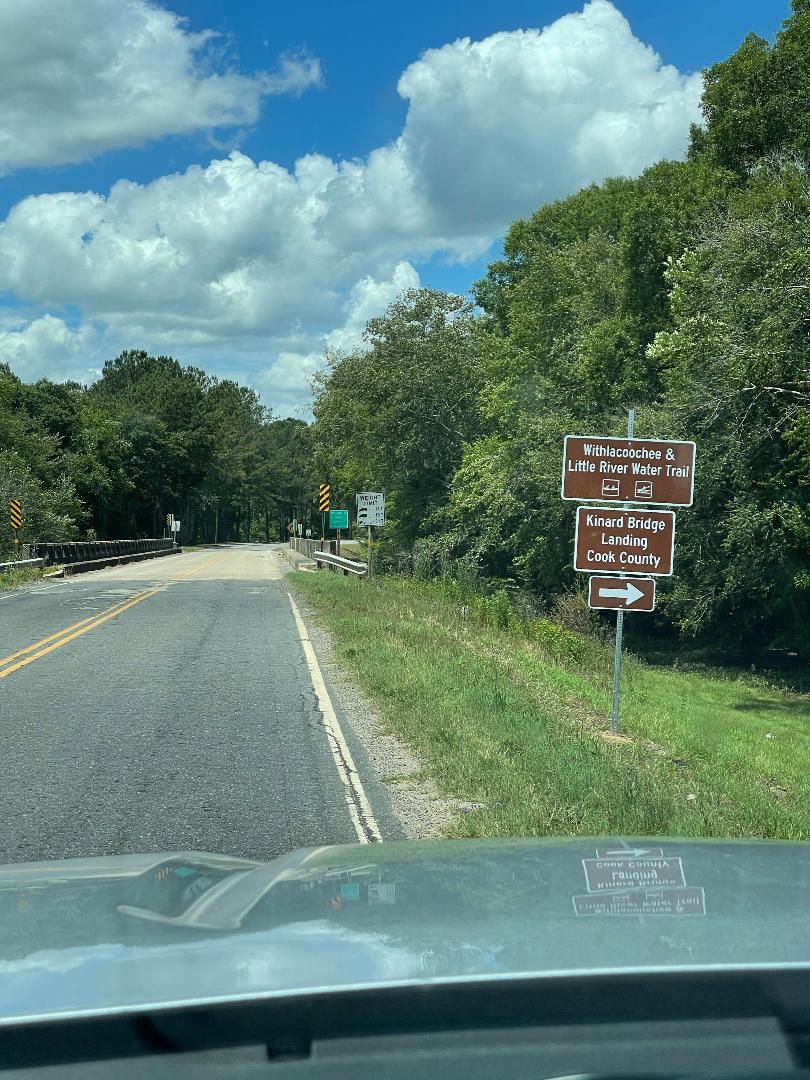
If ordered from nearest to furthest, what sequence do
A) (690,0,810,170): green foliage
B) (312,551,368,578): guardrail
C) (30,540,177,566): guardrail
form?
(690,0,810,170): green foliage
(312,551,368,578): guardrail
(30,540,177,566): guardrail

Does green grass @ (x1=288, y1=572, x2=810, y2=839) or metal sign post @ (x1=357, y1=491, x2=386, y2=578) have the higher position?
metal sign post @ (x1=357, y1=491, x2=386, y2=578)

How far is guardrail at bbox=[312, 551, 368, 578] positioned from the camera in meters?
37.2

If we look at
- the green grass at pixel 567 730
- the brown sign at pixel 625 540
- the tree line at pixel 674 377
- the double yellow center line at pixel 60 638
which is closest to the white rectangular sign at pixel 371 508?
the tree line at pixel 674 377

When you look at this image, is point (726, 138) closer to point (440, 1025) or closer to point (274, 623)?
point (274, 623)

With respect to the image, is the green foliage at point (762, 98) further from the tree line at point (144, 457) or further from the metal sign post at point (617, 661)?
the tree line at point (144, 457)

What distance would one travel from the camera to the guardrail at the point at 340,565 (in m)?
37.2

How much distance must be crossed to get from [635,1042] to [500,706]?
914 cm

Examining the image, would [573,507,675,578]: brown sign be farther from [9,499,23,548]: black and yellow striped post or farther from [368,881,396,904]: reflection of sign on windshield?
[9,499,23,548]: black and yellow striped post

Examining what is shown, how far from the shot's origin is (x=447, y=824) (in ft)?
23.7

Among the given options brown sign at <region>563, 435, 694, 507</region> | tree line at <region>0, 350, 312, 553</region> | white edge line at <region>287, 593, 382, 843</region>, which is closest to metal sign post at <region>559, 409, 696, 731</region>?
brown sign at <region>563, 435, 694, 507</region>

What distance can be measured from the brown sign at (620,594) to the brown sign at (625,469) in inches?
37.7

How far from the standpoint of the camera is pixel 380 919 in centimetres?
273

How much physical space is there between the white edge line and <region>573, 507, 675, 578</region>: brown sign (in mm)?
2846

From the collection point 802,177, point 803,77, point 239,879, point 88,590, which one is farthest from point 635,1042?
point 88,590
